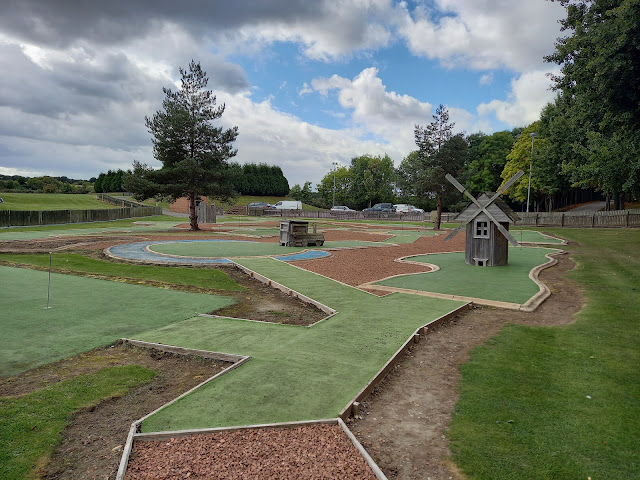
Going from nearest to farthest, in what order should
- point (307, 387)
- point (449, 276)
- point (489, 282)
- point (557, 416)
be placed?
point (557, 416), point (307, 387), point (489, 282), point (449, 276)

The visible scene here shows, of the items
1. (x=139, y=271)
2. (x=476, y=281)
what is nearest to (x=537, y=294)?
(x=476, y=281)

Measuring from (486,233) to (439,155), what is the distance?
80.2ft

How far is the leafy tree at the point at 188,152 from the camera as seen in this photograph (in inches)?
1314

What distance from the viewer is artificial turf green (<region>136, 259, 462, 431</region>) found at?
522 cm

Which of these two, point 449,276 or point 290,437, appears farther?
point 449,276

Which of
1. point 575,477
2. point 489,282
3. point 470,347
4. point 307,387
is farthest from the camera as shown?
point 489,282

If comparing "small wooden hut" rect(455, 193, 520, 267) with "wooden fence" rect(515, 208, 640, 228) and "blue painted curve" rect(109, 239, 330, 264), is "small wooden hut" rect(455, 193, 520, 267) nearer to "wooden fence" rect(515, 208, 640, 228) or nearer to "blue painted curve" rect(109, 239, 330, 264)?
"blue painted curve" rect(109, 239, 330, 264)

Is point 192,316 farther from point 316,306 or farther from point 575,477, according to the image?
point 575,477

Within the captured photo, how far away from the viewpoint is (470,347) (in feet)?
26.7

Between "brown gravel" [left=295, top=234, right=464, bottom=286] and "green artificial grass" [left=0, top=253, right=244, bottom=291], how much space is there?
11.9ft

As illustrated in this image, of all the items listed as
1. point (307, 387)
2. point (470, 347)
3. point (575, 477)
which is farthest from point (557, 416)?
point (307, 387)

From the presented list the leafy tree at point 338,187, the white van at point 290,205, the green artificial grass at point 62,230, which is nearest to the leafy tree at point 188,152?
→ the green artificial grass at point 62,230

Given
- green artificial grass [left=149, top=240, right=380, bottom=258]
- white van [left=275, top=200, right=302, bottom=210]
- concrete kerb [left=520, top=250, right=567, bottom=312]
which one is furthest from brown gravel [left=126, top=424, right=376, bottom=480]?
white van [left=275, top=200, right=302, bottom=210]

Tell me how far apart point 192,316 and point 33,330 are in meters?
3.05
